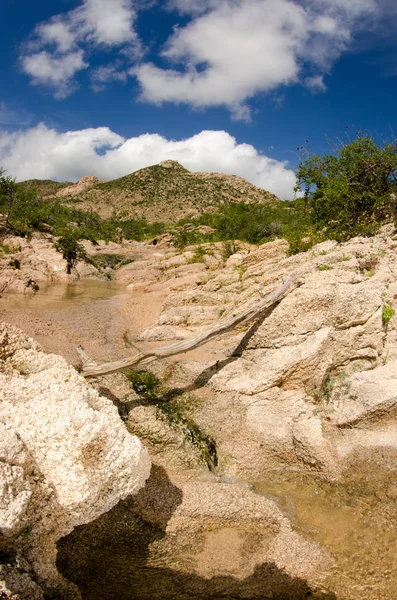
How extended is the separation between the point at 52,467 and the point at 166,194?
9348 cm

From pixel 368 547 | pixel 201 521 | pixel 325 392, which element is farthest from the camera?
pixel 325 392

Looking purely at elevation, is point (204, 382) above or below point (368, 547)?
above

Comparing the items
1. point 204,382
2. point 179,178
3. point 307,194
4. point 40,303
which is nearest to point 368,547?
point 204,382

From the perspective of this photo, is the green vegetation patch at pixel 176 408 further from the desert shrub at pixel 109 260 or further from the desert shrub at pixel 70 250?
the desert shrub at pixel 109 260

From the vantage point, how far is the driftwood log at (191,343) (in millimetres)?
8133

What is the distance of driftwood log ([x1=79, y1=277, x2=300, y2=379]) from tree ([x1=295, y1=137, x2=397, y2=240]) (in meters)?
5.06

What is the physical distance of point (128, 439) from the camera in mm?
4543

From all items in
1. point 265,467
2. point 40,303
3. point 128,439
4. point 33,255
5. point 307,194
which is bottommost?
point 265,467

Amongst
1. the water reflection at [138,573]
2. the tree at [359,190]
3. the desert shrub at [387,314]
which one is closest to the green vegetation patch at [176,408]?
the water reflection at [138,573]

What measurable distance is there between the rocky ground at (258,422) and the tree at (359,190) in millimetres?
1948

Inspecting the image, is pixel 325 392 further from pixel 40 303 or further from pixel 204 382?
pixel 40 303

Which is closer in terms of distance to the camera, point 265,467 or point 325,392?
point 265,467

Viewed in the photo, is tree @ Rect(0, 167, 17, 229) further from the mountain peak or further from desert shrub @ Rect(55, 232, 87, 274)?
the mountain peak

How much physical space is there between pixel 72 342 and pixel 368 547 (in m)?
9.08
